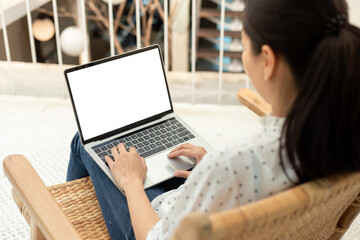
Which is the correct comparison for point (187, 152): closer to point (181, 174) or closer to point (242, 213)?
point (181, 174)

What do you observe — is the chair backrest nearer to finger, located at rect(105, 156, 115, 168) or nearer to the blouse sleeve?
the blouse sleeve

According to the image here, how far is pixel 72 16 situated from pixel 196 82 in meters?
2.39

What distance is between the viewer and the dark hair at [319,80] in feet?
2.29

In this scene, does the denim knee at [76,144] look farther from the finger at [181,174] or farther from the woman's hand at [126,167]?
the finger at [181,174]

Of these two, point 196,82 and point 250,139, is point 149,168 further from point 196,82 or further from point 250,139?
point 196,82

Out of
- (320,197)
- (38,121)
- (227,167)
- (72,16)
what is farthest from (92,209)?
(72,16)

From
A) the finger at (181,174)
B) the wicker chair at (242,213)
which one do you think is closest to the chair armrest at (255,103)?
the wicker chair at (242,213)

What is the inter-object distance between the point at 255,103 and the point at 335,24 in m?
0.62

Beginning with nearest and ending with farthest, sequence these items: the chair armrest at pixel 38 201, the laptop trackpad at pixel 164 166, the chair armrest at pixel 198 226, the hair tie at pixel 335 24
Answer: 1. the chair armrest at pixel 198 226
2. the hair tie at pixel 335 24
3. the chair armrest at pixel 38 201
4. the laptop trackpad at pixel 164 166

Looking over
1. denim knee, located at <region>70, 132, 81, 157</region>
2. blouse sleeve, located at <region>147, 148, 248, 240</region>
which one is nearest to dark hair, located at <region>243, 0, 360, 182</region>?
blouse sleeve, located at <region>147, 148, 248, 240</region>

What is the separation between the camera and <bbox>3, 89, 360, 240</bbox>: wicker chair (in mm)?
633

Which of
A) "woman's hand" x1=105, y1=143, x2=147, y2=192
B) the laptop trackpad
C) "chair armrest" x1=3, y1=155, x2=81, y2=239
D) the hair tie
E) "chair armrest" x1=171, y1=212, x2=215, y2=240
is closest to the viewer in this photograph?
"chair armrest" x1=171, y1=212, x2=215, y2=240

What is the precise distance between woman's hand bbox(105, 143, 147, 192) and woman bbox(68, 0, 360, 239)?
0.77 feet

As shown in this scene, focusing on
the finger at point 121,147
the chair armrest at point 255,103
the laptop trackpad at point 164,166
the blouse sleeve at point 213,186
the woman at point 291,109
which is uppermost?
the woman at point 291,109
